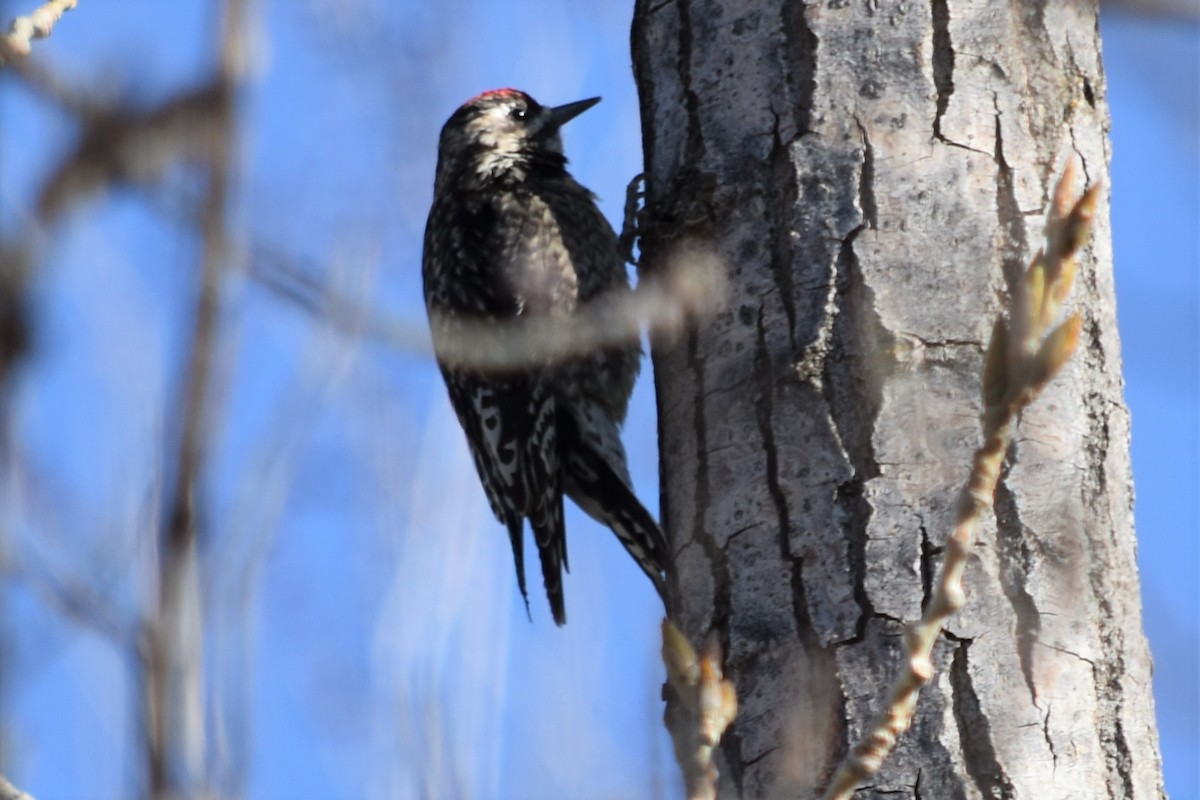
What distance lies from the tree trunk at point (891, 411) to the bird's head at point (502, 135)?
1847mm

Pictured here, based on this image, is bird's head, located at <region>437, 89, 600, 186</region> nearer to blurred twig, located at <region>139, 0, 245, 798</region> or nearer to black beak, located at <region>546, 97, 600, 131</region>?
black beak, located at <region>546, 97, 600, 131</region>

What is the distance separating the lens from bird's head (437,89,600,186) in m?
4.57

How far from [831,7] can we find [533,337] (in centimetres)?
133

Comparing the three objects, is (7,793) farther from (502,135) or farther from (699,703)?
(502,135)

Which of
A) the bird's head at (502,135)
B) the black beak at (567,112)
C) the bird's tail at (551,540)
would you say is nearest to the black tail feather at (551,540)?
the bird's tail at (551,540)

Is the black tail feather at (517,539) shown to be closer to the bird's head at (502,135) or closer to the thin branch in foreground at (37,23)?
the bird's head at (502,135)

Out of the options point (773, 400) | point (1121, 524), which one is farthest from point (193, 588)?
point (1121, 524)

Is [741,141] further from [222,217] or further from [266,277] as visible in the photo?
[222,217]

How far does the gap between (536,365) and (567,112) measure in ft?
3.70

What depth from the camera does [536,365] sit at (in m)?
3.95

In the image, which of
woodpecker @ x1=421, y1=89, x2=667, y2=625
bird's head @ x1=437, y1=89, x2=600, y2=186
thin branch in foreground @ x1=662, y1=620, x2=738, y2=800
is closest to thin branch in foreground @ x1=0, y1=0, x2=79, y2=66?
thin branch in foreground @ x1=662, y1=620, x2=738, y2=800

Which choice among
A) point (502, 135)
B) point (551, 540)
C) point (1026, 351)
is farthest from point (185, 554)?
point (502, 135)

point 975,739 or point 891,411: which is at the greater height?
point 891,411

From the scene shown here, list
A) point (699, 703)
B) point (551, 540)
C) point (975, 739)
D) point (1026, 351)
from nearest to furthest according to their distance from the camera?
point (1026, 351) < point (699, 703) < point (975, 739) < point (551, 540)
